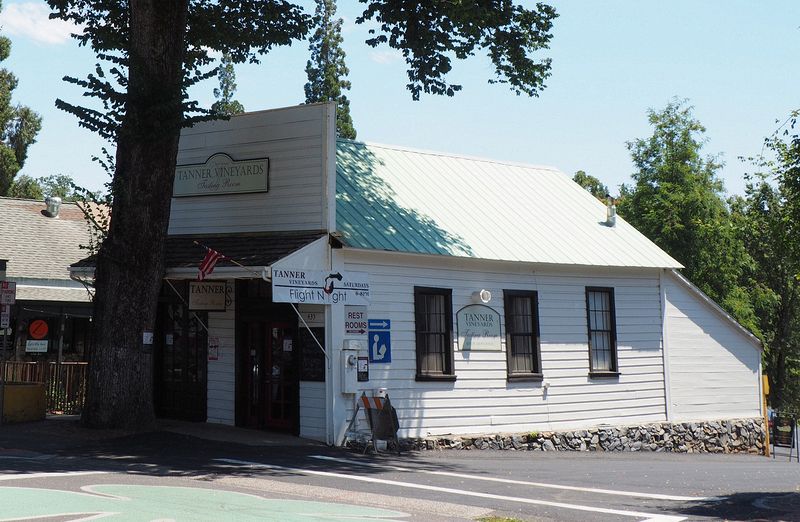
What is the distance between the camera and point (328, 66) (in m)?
58.9

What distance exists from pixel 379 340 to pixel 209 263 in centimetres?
375

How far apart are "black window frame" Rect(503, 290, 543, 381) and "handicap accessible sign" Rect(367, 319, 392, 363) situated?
11.5ft

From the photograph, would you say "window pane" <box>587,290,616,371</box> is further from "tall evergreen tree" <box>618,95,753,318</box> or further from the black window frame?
"tall evergreen tree" <box>618,95,753,318</box>

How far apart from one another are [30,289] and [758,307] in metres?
28.9

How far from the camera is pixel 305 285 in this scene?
61.1ft

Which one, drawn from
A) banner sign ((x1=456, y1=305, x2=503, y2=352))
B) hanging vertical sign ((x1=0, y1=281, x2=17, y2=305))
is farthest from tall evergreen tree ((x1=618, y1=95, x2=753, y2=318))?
hanging vertical sign ((x1=0, y1=281, x2=17, y2=305))

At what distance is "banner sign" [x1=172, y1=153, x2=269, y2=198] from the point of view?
816 inches

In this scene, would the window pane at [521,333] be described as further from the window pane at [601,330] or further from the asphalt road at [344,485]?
the asphalt road at [344,485]

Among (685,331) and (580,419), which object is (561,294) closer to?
(580,419)

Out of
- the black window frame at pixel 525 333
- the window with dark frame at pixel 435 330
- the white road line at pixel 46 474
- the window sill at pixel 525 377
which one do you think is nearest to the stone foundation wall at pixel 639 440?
the window sill at pixel 525 377

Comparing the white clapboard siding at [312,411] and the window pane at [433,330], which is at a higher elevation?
the window pane at [433,330]

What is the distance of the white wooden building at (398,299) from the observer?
1961 cm

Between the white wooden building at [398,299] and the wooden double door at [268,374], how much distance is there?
0.04 metres

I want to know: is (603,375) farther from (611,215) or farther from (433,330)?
(433,330)
